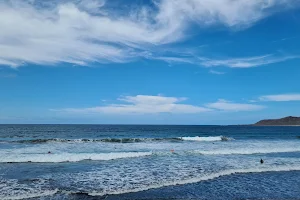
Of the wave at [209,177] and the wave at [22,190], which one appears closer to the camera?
the wave at [22,190]

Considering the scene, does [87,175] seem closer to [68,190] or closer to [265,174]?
[68,190]

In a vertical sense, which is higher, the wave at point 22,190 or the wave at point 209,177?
the wave at point 209,177

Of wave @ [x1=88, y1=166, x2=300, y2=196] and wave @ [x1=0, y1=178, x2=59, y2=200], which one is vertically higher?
wave @ [x1=88, y1=166, x2=300, y2=196]

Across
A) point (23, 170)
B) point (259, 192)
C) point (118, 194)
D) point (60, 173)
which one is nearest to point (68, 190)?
point (118, 194)

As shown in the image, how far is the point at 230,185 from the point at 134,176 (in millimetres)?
5257

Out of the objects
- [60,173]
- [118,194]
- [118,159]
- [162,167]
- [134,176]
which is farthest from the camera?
[118,159]

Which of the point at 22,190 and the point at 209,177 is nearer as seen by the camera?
the point at 22,190

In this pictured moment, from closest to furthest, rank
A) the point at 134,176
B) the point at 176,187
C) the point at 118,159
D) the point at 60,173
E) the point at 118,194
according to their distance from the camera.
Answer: the point at 118,194
the point at 176,187
the point at 134,176
the point at 60,173
the point at 118,159

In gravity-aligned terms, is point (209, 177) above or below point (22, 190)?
above

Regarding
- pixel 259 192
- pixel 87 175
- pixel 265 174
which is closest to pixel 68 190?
pixel 87 175

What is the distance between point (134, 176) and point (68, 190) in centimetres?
418

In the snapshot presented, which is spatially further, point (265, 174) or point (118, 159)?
point (118, 159)

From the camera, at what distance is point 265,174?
54.4 ft

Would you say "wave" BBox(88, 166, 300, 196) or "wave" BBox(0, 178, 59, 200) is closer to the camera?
"wave" BBox(0, 178, 59, 200)
